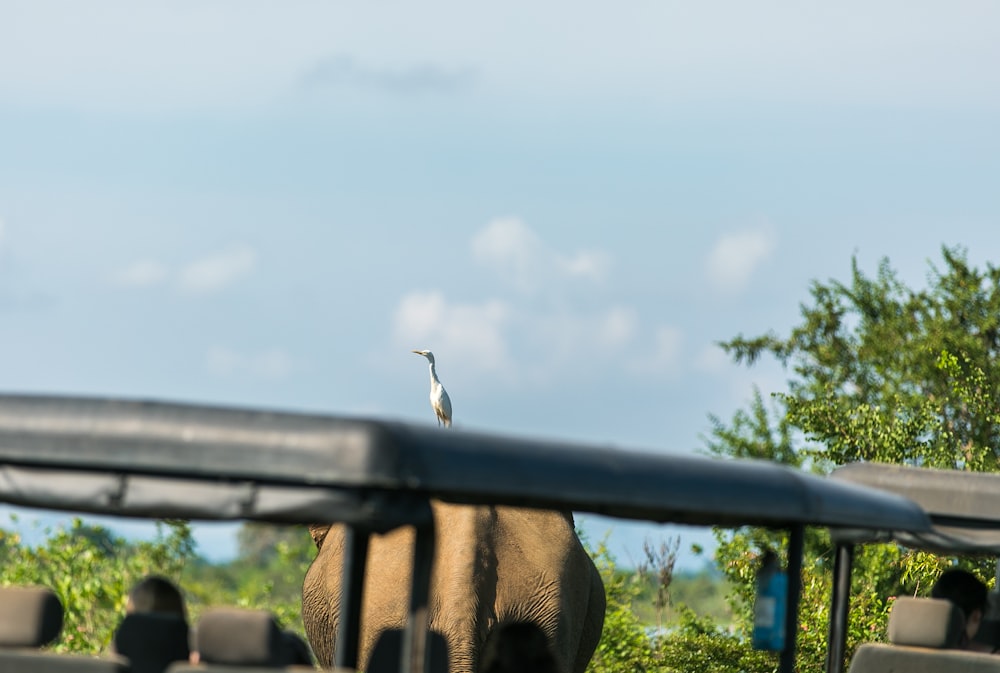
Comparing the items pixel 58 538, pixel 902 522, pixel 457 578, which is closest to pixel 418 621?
pixel 902 522

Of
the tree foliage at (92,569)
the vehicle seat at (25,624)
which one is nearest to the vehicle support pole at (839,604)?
the vehicle seat at (25,624)

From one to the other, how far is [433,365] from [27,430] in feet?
25.5

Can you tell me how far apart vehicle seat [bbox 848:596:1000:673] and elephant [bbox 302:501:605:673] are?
337 centimetres

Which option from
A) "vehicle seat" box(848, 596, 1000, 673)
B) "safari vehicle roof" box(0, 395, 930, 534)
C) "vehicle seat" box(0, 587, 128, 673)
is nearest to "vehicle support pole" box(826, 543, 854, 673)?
"vehicle seat" box(848, 596, 1000, 673)

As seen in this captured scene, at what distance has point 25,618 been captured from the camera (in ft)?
19.9

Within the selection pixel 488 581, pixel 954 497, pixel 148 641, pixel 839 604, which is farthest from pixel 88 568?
pixel 148 641

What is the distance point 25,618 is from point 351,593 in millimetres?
1380

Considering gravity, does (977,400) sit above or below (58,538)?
above

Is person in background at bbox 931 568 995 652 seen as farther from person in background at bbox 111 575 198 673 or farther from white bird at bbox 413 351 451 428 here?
white bird at bbox 413 351 451 428

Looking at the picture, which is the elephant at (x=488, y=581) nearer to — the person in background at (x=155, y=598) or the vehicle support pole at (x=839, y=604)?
the vehicle support pole at (x=839, y=604)

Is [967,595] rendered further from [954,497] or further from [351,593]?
Result: [351,593]

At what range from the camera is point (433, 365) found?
43.3 feet

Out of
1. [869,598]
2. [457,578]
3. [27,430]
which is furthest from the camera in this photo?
[869,598]

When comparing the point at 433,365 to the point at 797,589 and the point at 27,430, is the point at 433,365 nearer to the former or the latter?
the point at 797,589
